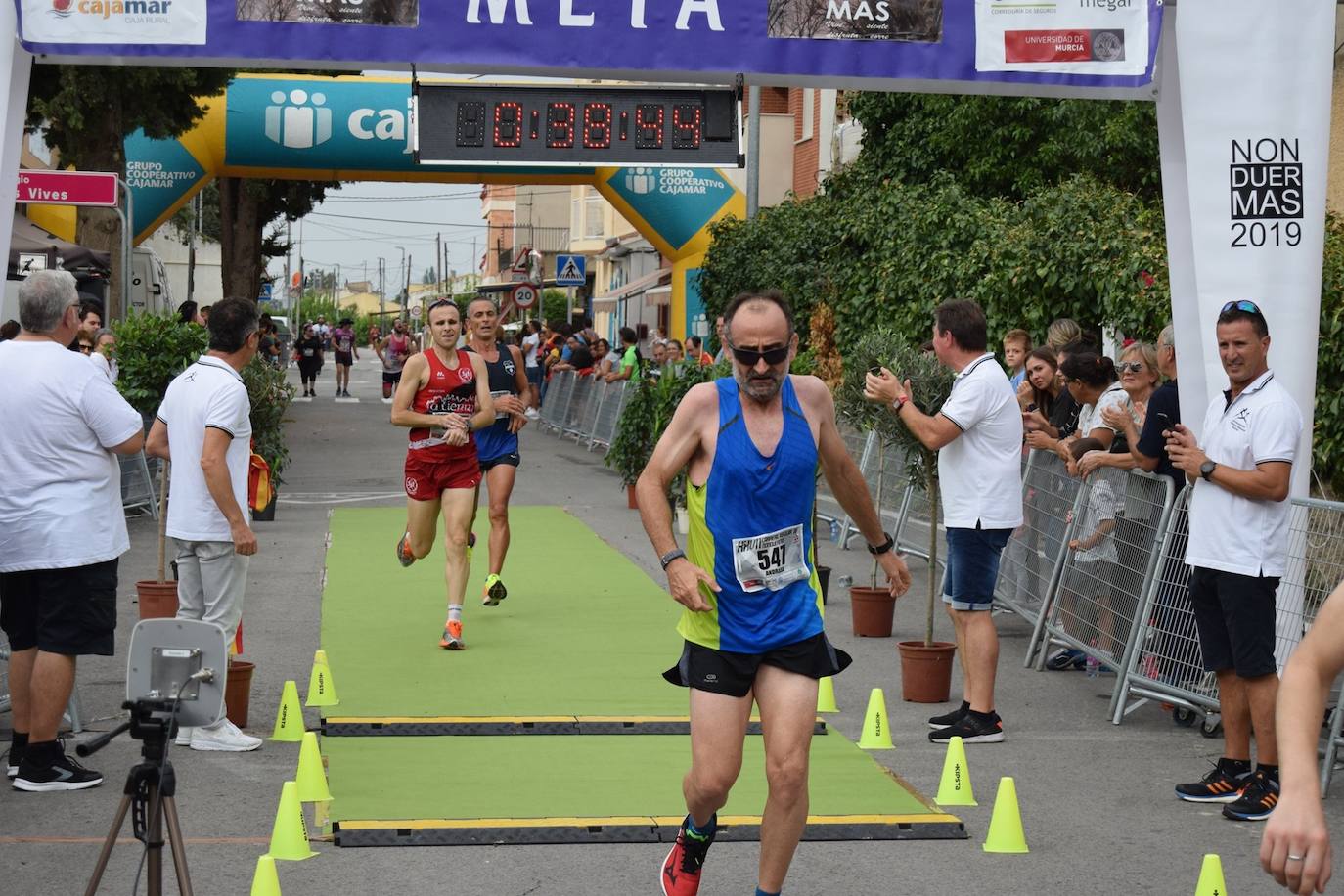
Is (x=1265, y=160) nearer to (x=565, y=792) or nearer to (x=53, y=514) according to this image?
(x=565, y=792)

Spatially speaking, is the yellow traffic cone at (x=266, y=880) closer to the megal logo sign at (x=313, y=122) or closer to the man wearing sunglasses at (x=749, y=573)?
the man wearing sunglasses at (x=749, y=573)

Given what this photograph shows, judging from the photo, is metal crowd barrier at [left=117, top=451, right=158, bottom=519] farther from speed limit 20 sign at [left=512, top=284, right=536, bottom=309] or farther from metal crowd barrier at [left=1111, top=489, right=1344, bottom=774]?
speed limit 20 sign at [left=512, top=284, right=536, bottom=309]

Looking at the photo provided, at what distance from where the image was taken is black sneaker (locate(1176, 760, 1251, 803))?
723 cm

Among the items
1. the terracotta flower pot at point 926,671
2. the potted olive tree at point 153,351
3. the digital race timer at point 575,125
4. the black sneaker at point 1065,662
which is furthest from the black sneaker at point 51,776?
the potted olive tree at point 153,351

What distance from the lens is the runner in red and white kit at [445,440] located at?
1047 cm

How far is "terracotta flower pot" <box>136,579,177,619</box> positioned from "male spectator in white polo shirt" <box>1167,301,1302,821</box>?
18.0ft

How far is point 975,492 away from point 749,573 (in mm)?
3301

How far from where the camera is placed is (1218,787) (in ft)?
23.8

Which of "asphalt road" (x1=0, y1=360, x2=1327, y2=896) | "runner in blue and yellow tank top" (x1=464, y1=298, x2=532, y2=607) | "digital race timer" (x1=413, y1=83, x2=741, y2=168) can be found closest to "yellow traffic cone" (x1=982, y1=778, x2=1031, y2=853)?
"asphalt road" (x1=0, y1=360, x2=1327, y2=896)

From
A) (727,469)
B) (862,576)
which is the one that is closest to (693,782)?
(727,469)

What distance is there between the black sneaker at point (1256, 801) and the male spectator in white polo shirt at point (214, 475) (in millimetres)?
4200

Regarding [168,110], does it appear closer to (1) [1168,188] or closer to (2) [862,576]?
(2) [862,576]

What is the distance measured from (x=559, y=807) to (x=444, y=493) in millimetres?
4039

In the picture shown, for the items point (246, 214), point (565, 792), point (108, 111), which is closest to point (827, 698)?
point (565, 792)
